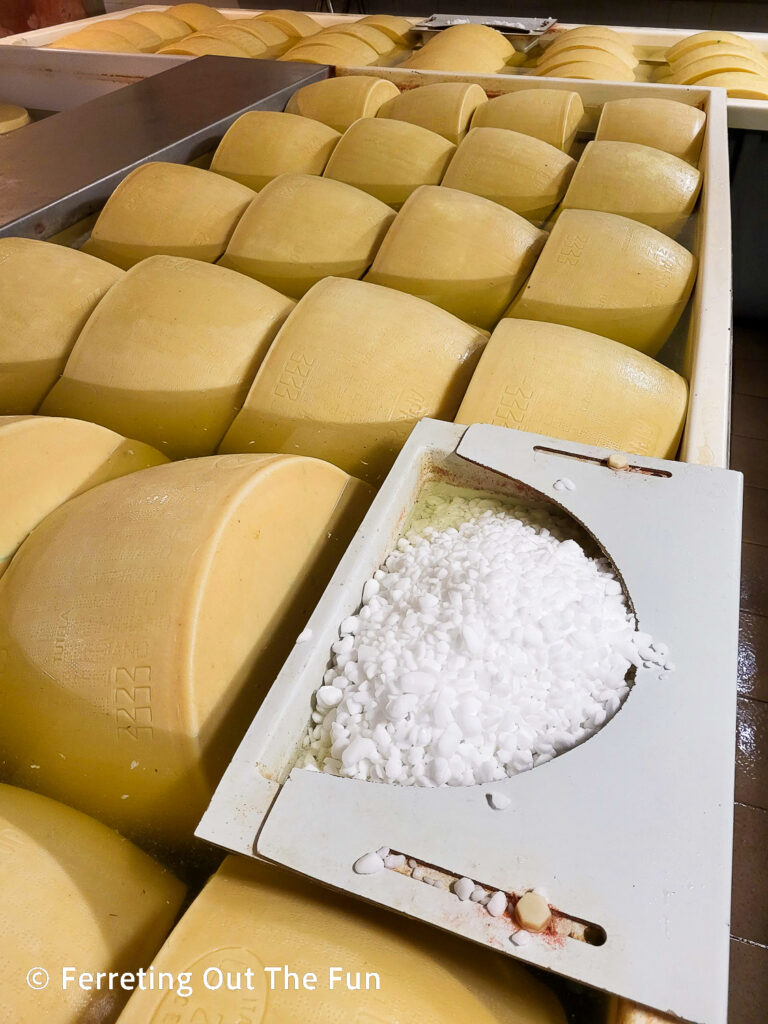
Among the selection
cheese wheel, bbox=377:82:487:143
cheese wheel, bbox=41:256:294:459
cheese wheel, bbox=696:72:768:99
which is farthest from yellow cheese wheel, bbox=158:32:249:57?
cheese wheel, bbox=41:256:294:459

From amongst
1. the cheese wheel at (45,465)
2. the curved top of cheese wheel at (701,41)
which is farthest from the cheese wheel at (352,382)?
the curved top of cheese wheel at (701,41)

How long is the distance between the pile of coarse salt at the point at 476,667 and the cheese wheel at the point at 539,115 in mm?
1475

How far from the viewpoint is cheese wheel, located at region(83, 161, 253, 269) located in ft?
4.79

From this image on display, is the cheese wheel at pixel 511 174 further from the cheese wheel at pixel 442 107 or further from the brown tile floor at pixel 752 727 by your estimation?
the brown tile floor at pixel 752 727

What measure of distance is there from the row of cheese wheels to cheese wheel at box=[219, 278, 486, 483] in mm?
571

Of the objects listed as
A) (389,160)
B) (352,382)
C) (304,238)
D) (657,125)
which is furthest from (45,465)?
(657,125)

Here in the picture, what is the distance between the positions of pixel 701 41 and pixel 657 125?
1.01 metres

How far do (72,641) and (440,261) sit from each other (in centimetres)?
94

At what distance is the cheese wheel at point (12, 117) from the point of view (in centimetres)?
231

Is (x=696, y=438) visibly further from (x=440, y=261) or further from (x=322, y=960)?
(x=322, y=960)

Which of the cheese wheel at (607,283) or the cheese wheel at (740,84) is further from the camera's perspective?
the cheese wheel at (740,84)

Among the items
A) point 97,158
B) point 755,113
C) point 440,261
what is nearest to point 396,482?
point 440,261

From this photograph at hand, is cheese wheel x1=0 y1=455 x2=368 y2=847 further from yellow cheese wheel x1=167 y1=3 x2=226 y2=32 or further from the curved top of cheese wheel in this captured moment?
yellow cheese wheel x1=167 y1=3 x2=226 y2=32

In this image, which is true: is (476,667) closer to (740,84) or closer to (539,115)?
(539,115)
